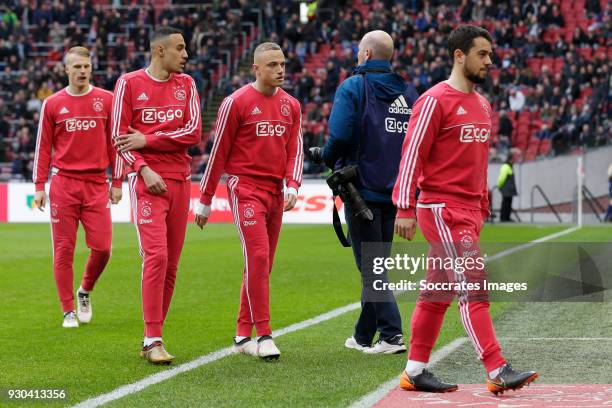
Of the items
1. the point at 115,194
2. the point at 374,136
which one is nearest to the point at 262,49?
the point at 374,136

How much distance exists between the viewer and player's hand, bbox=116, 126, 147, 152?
7.95 meters

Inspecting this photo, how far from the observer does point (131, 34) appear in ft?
136

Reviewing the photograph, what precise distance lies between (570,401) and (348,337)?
10.3 feet

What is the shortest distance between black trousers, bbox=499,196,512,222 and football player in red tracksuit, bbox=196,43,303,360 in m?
24.1

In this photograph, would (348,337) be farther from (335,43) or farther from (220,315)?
(335,43)

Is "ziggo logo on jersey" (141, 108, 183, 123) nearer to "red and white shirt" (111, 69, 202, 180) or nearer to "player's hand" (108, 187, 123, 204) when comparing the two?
"red and white shirt" (111, 69, 202, 180)

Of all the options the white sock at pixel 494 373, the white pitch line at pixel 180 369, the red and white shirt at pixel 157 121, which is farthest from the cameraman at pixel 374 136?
the white sock at pixel 494 373

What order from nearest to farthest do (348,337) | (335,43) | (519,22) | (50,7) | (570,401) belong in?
(570,401) → (348,337) → (519,22) → (335,43) → (50,7)

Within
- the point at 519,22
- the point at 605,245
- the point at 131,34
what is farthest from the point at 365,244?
the point at 131,34

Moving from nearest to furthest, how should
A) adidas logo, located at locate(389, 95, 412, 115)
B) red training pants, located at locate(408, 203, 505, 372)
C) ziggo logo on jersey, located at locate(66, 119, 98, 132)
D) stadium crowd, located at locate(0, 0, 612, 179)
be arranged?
red training pants, located at locate(408, 203, 505, 372), adidas logo, located at locate(389, 95, 412, 115), ziggo logo on jersey, located at locate(66, 119, 98, 132), stadium crowd, located at locate(0, 0, 612, 179)

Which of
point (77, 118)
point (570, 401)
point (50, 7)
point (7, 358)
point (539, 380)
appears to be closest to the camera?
point (570, 401)

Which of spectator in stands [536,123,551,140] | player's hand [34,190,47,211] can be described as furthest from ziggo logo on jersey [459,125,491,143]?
spectator in stands [536,123,551,140]

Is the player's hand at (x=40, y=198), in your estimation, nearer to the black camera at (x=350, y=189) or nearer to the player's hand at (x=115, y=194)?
the player's hand at (x=115, y=194)

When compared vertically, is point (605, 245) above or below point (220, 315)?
below
